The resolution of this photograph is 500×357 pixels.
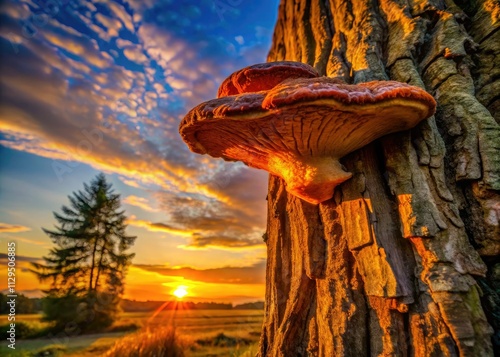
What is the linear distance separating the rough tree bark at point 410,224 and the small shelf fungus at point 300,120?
32 centimetres

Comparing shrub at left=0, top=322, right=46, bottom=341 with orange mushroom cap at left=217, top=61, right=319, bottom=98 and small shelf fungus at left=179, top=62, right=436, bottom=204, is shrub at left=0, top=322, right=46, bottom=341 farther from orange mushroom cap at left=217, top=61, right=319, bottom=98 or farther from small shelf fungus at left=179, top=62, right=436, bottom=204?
orange mushroom cap at left=217, top=61, right=319, bottom=98

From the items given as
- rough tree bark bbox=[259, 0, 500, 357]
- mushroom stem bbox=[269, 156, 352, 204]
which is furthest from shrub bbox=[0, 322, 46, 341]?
mushroom stem bbox=[269, 156, 352, 204]

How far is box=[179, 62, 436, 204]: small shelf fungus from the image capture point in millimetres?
1515

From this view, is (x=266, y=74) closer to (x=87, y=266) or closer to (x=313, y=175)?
(x=313, y=175)

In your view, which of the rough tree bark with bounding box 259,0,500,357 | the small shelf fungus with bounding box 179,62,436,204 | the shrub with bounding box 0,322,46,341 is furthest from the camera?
the shrub with bounding box 0,322,46,341

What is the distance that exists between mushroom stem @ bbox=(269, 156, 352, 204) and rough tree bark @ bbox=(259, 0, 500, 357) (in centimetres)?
17

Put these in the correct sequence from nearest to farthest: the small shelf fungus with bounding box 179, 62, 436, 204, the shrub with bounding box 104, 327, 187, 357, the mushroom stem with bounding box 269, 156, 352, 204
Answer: the small shelf fungus with bounding box 179, 62, 436, 204 → the mushroom stem with bounding box 269, 156, 352, 204 → the shrub with bounding box 104, 327, 187, 357

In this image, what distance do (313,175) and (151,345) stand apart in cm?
752

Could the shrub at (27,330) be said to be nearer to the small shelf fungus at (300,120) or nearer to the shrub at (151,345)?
the shrub at (151,345)

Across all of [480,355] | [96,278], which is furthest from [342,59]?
[96,278]

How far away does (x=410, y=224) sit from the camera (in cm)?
184

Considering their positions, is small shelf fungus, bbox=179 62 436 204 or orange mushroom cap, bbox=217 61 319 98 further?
orange mushroom cap, bbox=217 61 319 98

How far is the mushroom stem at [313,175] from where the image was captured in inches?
80.5

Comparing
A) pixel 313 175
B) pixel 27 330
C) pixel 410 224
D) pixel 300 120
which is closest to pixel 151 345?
pixel 313 175
